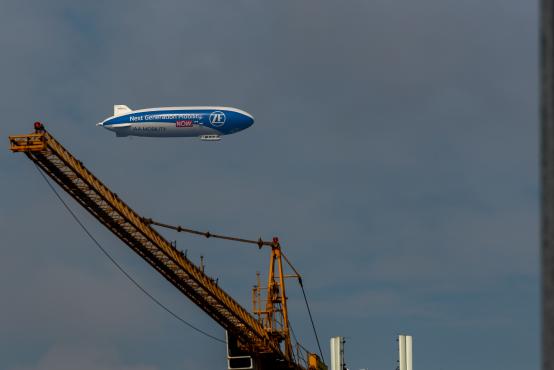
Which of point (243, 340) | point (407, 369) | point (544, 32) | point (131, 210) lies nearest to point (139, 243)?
point (131, 210)

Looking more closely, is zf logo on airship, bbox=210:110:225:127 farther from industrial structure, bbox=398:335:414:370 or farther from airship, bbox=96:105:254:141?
industrial structure, bbox=398:335:414:370

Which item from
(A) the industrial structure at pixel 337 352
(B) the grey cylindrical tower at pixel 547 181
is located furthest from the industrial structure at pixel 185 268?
(B) the grey cylindrical tower at pixel 547 181

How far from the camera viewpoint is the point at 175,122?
181750mm

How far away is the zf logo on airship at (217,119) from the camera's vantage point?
184500 mm

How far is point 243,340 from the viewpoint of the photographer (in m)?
162

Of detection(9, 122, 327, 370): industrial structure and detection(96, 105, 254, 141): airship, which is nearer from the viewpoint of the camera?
detection(9, 122, 327, 370): industrial structure

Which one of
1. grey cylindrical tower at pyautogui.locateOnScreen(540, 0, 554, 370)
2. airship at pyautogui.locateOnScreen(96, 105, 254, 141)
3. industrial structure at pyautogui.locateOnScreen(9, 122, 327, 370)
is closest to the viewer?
grey cylindrical tower at pyautogui.locateOnScreen(540, 0, 554, 370)

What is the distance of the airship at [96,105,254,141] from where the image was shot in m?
182

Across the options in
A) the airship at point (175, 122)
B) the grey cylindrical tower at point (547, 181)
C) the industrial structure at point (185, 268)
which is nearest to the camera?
the grey cylindrical tower at point (547, 181)

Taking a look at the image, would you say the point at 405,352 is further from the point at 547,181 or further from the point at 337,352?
the point at 547,181

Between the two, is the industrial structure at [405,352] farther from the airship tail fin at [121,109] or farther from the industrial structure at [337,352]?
the airship tail fin at [121,109]

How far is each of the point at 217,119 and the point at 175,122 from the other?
733cm

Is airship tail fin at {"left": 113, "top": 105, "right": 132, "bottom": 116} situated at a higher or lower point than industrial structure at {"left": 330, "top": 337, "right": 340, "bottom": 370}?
higher

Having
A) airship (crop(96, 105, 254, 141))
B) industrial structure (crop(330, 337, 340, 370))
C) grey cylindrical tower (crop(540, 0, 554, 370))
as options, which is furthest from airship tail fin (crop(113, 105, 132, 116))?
grey cylindrical tower (crop(540, 0, 554, 370))
